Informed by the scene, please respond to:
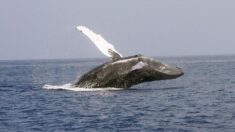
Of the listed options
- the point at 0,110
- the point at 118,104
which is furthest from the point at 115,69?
the point at 0,110

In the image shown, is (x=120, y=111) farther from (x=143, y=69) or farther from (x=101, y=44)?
(x=101, y=44)

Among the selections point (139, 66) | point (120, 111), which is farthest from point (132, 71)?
point (120, 111)

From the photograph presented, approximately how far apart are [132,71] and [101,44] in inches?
91.0

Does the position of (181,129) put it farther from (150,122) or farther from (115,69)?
(115,69)

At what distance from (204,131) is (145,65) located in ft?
33.9

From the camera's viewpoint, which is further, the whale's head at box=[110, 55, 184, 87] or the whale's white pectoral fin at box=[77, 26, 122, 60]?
the whale's white pectoral fin at box=[77, 26, 122, 60]

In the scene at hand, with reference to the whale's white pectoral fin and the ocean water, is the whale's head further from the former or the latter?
the ocean water

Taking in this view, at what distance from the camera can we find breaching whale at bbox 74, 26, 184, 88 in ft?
97.8

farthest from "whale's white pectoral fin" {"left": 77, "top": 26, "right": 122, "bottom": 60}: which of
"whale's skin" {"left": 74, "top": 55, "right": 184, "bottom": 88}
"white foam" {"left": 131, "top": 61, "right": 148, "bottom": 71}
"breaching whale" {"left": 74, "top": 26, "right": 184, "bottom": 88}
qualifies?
"white foam" {"left": 131, "top": 61, "right": 148, "bottom": 71}

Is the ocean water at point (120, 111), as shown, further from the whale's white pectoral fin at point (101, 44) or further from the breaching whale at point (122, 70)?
the whale's white pectoral fin at point (101, 44)

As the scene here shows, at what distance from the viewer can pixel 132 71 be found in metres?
29.9

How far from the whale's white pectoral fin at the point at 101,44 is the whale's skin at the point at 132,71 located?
1.28 feet

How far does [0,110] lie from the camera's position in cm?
2738

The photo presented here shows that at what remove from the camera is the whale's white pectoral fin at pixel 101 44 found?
30.4 m
